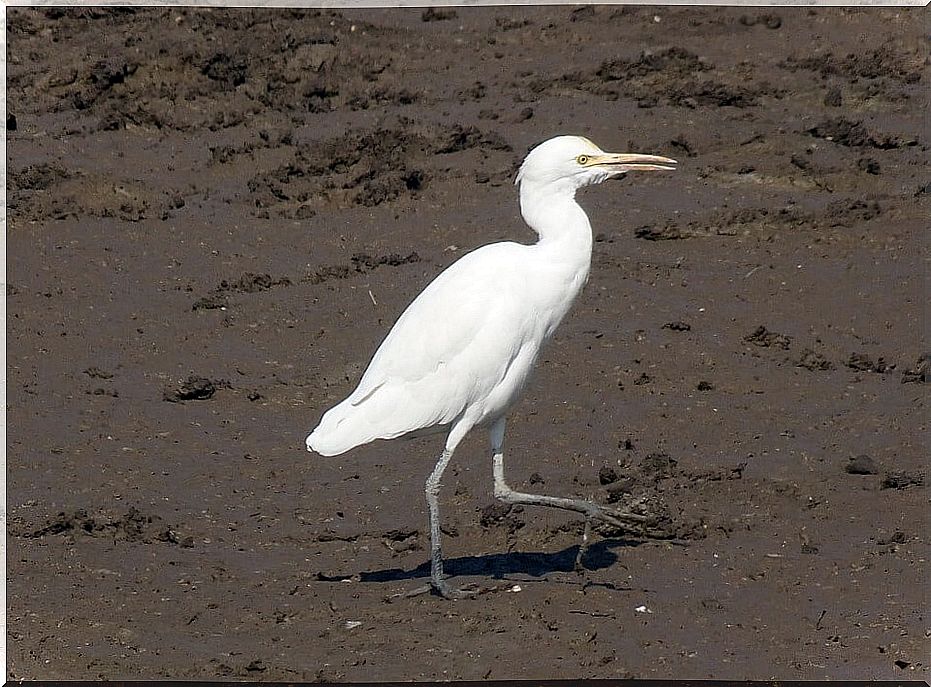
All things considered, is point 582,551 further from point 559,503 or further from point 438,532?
point 438,532

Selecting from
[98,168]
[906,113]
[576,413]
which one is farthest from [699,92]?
[576,413]

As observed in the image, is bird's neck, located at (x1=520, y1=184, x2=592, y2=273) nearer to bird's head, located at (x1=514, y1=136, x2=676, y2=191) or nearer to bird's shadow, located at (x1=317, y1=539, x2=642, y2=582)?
bird's head, located at (x1=514, y1=136, x2=676, y2=191)

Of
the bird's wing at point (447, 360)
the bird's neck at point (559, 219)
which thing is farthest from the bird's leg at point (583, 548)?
the bird's neck at point (559, 219)

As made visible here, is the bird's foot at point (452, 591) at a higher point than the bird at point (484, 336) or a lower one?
lower

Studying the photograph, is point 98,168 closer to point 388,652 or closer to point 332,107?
point 332,107

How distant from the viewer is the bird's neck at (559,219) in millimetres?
6039

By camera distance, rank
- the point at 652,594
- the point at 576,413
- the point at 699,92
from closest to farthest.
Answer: the point at 652,594
the point at 576,413
the point at 699,92

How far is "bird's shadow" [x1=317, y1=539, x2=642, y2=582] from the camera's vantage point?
616 centimetres

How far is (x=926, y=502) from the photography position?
6879 mm

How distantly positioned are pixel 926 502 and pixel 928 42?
8321 millimetres

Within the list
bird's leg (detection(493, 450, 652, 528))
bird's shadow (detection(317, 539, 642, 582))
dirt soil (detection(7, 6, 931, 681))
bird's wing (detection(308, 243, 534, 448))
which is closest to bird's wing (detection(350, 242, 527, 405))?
bird's wing (detection(308, 243, 534, 448))

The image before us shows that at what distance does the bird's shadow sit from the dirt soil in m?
0.03

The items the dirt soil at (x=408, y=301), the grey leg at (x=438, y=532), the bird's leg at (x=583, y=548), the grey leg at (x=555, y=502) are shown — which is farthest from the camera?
the grey leg at (x=555, y=502)

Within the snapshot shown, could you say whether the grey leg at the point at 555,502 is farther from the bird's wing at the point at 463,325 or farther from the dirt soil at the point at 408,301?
the bird's wing at the point at 463,325
